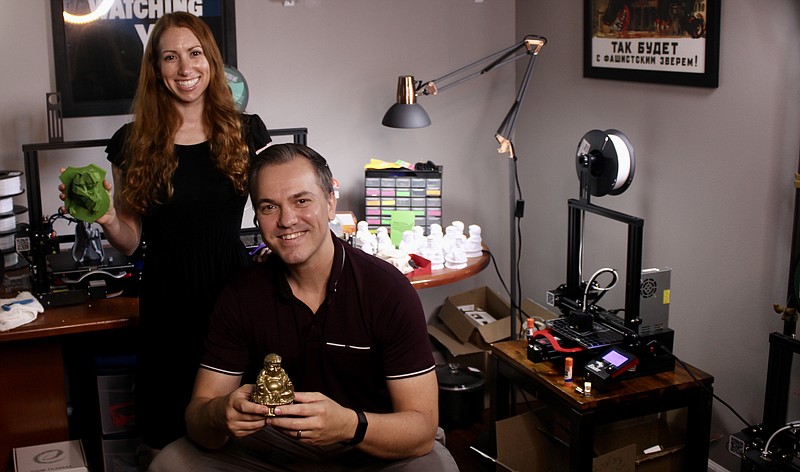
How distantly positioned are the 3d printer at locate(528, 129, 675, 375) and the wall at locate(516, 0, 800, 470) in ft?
1.14

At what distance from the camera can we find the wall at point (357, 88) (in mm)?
3219

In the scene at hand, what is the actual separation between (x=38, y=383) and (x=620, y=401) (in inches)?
69.6

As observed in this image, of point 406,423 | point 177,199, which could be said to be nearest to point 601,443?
point 406,423

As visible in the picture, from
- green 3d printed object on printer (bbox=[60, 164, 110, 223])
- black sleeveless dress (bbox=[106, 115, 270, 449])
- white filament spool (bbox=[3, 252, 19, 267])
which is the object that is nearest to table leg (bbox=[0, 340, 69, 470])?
white filament spool (bbox=[3, 252, 19, 267])

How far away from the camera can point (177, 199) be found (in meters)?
2.24

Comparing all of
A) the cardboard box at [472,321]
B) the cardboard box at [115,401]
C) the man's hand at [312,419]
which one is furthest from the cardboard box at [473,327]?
the man's hand at [312,419]

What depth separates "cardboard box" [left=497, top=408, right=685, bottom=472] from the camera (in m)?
2.54

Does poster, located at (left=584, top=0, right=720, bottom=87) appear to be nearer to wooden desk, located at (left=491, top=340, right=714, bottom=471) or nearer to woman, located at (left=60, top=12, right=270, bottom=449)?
wooden desk, located at (left=491, top=340, right=714, bottom=471)

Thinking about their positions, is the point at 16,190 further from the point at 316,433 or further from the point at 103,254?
the point at 316,433

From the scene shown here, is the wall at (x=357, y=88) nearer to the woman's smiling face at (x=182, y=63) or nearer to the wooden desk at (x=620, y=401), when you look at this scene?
the woman's smiling face at (x=182, y=63)

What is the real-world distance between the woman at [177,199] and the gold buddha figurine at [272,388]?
681mm

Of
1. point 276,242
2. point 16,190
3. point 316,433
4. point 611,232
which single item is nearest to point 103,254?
point 16,190

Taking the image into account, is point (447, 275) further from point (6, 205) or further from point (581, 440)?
point (6, 205)

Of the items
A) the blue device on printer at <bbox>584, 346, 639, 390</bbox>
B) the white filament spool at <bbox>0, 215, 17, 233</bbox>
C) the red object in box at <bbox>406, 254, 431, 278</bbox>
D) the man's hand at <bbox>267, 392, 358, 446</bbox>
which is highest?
the white filament spool at <bbox>0, 215, 17, 233</bbox>
